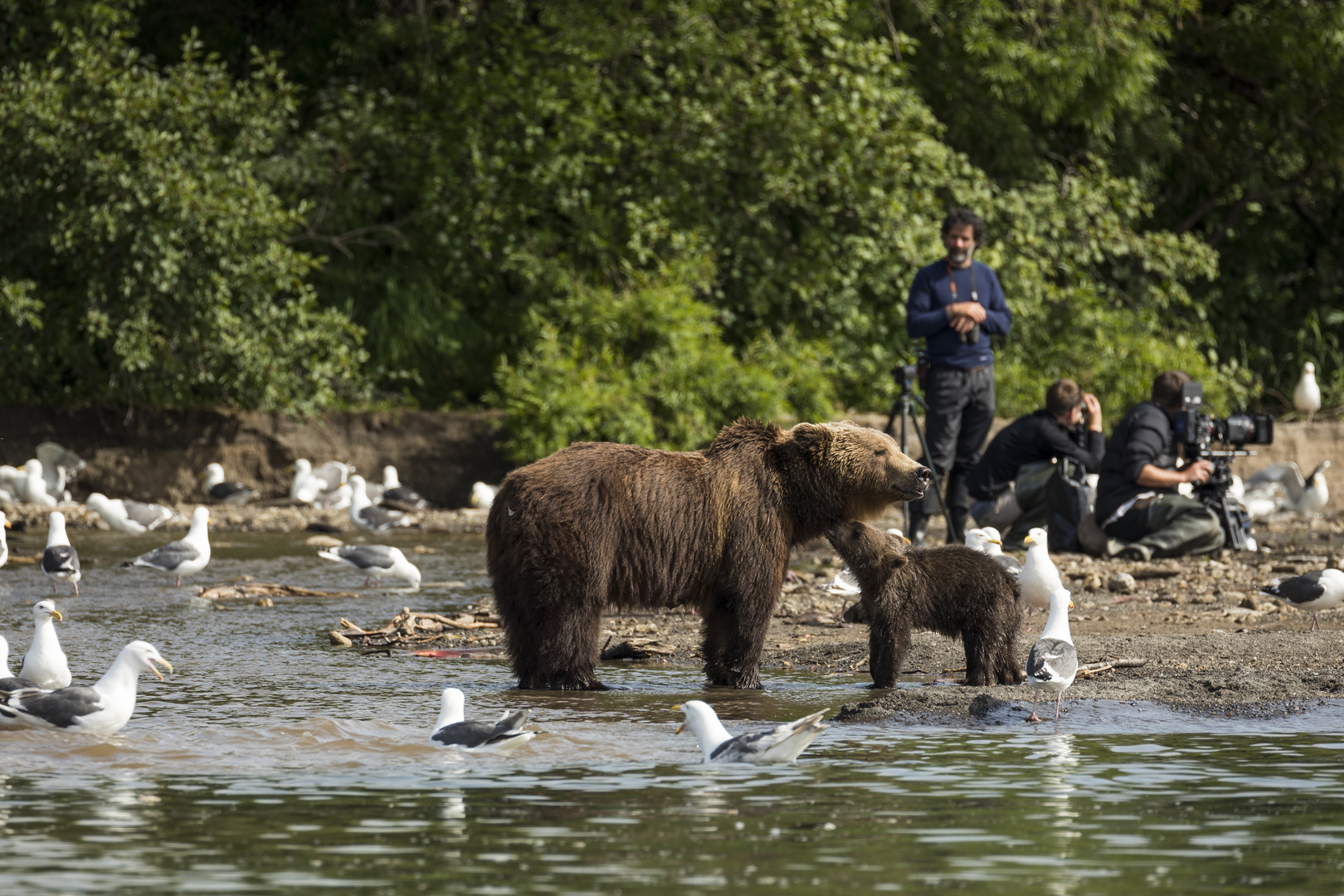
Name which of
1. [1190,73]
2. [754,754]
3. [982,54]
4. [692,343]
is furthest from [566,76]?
Answer: [754,754]

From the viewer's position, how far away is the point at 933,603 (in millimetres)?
7586

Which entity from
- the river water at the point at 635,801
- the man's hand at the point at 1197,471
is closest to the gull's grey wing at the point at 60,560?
the river water at the point at 635,801

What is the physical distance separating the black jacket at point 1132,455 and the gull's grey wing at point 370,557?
5205 millimetres

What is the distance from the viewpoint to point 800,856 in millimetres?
4527

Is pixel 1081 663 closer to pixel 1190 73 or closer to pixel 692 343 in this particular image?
pixel 692 343

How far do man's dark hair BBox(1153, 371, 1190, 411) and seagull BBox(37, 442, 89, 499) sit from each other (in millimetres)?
11421

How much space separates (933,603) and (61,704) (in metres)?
3.69

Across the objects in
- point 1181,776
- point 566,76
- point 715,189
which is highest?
point 566,76

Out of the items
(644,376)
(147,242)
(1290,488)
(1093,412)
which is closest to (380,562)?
(1093,412)

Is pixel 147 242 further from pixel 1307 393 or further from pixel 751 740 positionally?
pixel 751 740

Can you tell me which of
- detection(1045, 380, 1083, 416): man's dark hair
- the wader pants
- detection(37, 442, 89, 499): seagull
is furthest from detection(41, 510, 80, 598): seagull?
detection(37, 442, 89, 499): seagull

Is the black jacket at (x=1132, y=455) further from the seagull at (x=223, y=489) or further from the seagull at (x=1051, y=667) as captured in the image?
the seagull at (x=223, y=489)

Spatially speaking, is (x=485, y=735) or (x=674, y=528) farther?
(x=674, y=528)

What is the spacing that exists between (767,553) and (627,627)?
2305 mm
